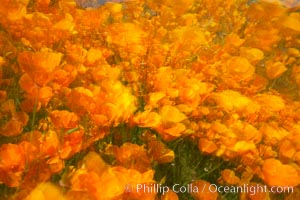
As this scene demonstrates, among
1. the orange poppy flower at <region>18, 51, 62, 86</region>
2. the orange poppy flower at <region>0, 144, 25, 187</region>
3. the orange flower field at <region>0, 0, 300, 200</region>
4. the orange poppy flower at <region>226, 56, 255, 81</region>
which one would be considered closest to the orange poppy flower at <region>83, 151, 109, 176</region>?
the orange flower field at <region>0, 0, 300, 200</region>

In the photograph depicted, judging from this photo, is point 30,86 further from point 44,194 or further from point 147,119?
point 44,194

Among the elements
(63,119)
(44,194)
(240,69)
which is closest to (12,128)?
(63,119)

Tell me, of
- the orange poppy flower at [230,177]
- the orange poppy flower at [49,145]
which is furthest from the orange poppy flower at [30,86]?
the orange poppy flower at [230,177]

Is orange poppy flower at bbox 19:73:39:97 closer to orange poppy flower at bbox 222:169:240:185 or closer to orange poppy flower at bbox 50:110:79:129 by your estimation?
orange poppy flower at bbox 50:110:79:129

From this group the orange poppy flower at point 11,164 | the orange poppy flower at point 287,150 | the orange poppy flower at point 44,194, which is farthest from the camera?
the orange poppy flower at point 287,150

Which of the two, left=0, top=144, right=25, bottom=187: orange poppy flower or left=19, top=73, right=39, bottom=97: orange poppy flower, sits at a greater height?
left=19, top=73, right=39, bottom=97: orange poppy flower

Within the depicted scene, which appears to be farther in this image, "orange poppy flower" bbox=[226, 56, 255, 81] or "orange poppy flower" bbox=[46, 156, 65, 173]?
"orange poppy flower" bbox=[226, 56, 255, 81]

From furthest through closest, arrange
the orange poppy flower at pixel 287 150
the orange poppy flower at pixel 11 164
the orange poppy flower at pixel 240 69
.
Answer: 1. the orange poppy flower at pixel 240 69
2. the orange poppy flower at pixel 287 150
3. the orange poppy flower at pixel 11 164

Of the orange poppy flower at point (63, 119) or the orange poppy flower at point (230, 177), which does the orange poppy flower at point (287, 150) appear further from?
the orange poppy flower at point (63, 119)
